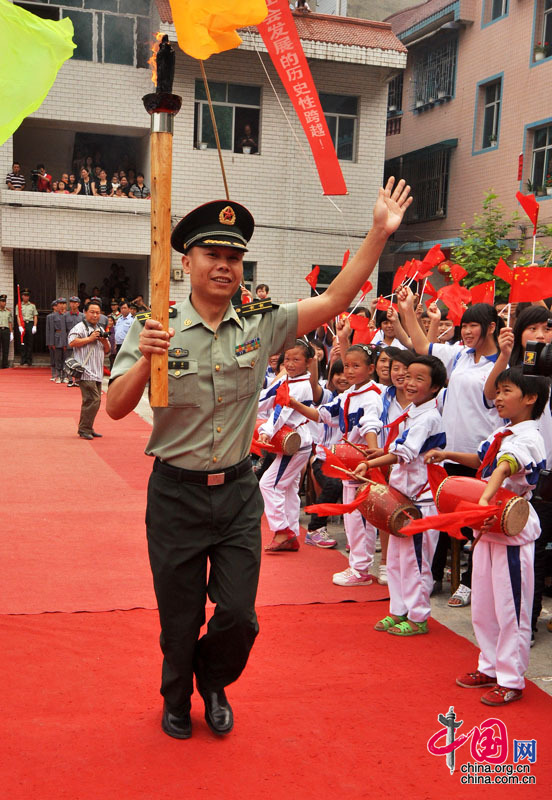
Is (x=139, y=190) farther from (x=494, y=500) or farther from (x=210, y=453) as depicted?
(x=210, y=453)

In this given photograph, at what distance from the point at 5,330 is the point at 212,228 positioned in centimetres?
1755

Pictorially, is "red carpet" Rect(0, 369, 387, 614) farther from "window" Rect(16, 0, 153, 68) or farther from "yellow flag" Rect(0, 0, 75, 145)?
"window" Rect(16, 0, 153, 68)

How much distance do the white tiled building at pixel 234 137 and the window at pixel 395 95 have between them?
10.1 ft

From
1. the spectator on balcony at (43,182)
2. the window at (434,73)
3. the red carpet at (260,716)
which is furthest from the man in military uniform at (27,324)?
the red carpet at (260,716)

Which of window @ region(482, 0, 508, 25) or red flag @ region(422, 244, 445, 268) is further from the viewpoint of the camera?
window @ region(482, 0, 508, 25)

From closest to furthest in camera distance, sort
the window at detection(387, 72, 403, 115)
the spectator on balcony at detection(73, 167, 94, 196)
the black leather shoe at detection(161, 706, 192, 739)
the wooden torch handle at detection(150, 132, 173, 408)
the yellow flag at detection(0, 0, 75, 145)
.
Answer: the wooden torch handle at detection(150, 132, 173, 408) < the black leather shoe at detection(161, 706, 192, 739) < the yellow flag at detection(0, 0, 75, 145) < the spectator on balcony at detection(73, 167, 94, 196) < the window at detection(387, 72, 403, 115)

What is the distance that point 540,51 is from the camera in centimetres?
1714

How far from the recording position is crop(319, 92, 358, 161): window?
19.6 m

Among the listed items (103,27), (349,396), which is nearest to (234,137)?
(103,27)

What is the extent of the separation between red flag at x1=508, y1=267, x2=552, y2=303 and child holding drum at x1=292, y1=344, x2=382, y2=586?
43.1 inches

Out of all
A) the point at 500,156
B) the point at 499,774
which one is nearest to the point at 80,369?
the point at 499,774

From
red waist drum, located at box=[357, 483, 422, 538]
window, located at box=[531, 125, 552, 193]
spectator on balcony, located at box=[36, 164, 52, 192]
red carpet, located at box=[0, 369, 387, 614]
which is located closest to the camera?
red waist drum, located at box=[357, 483, 422, 538]

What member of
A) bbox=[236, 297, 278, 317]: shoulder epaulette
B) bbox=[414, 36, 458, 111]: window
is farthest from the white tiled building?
bbox=[236, 297, 278, 317]: shoulder epaulette

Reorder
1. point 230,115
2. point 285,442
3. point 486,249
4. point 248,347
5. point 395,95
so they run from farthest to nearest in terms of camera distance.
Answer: point 395,95, point 230,115, point 486,249, point 285,442, point 248,347
